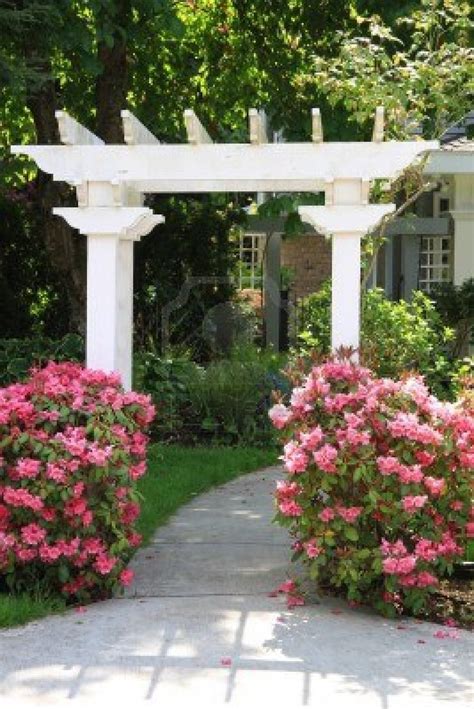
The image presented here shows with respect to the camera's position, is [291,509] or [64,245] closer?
[291,509]

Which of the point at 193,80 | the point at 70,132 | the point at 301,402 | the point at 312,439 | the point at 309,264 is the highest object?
the point at 193,80

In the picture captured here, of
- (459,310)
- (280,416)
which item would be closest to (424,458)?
(280,416)

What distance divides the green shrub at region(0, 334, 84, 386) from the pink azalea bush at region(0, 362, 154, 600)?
19.5 ft

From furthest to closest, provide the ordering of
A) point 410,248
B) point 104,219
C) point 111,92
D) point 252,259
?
point 252,259, point 410,248, point 111,92, point 104,219

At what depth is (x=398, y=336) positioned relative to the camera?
1262cm

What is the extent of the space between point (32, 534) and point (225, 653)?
4.23 feet

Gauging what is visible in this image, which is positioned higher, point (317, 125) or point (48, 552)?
point (317, 125)

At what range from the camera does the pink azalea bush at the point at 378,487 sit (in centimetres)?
610

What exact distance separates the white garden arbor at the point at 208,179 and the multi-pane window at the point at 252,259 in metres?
13.8

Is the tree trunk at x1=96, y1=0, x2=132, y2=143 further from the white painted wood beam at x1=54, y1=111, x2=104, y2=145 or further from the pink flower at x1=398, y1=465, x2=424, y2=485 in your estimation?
the pink flower at x1=398, y1=465, x2=424, y2=485

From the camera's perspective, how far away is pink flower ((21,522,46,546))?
618cm

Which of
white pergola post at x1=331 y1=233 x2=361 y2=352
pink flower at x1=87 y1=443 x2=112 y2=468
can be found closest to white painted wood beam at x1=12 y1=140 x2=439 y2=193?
white pergola post at x1=331 y1=233 x2=361 y2=352

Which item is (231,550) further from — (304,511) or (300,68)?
(300,68)

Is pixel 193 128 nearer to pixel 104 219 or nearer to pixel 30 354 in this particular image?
pixel 104 219
